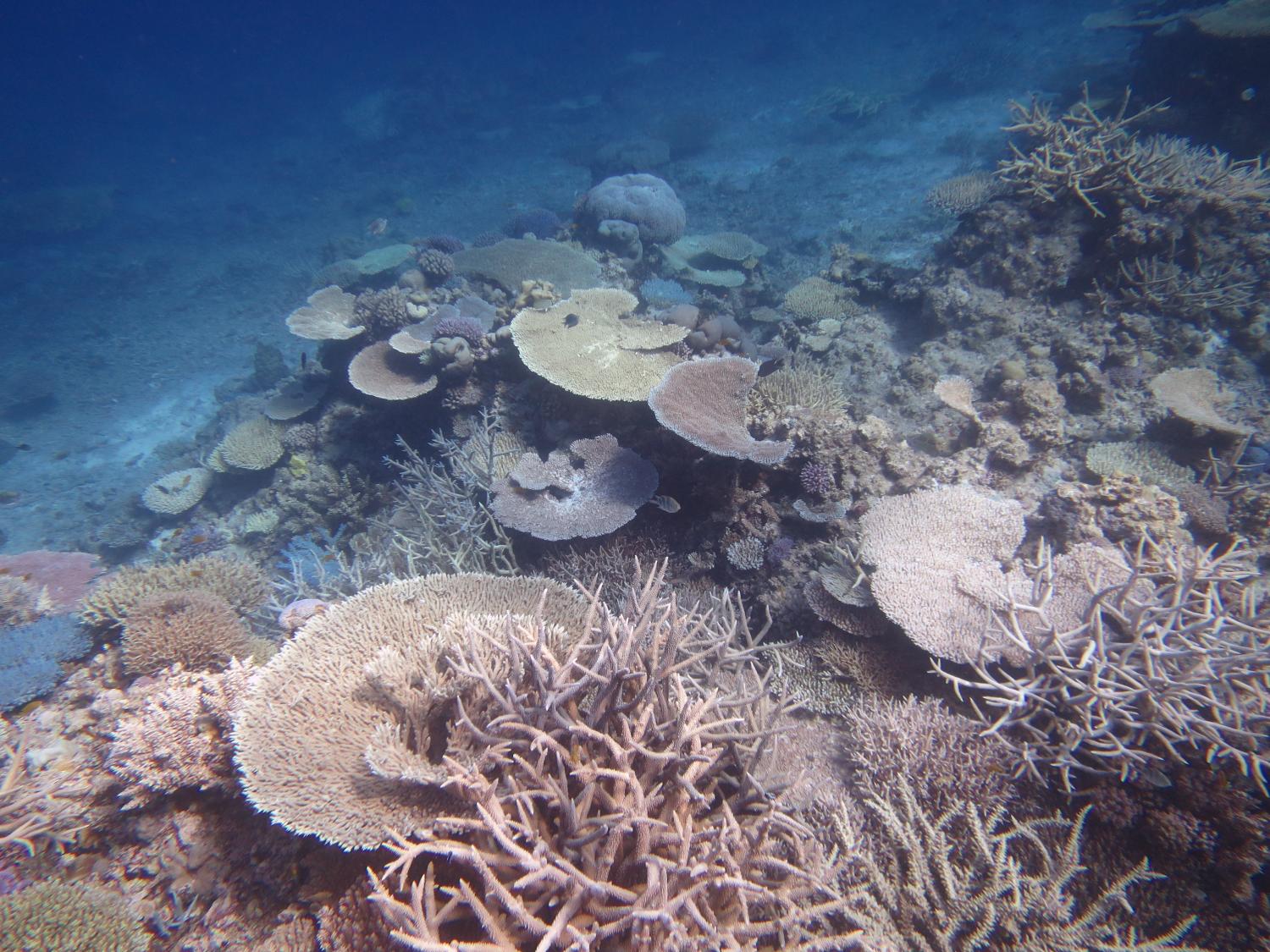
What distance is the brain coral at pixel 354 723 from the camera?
2115mm

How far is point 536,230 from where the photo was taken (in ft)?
38.9

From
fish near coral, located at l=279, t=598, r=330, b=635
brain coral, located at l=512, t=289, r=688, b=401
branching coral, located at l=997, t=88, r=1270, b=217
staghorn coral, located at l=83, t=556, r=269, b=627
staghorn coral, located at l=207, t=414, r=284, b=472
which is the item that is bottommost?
staghorn coral, located at l=207, t=414, r=284, b=472

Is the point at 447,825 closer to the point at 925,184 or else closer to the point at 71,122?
the point at 925,184

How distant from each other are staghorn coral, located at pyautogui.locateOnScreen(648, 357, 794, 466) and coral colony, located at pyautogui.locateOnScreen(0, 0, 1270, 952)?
30 mm

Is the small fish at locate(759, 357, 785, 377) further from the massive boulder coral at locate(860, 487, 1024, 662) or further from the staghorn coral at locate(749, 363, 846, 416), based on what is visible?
the massive boulder coral at locate(860, 487, 1024, 662)

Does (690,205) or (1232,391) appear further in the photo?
(690,205)

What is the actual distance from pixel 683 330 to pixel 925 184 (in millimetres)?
15229

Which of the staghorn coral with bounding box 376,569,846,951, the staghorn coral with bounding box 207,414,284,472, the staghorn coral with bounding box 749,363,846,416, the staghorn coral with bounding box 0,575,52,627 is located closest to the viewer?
the staghorn coral with bounding box 376,569,846,951

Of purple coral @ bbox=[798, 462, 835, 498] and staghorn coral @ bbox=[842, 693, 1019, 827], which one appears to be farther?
purple coral @ bbox=[798, 462, 835, 498]

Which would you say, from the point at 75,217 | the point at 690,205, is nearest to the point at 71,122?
the point at 75,217

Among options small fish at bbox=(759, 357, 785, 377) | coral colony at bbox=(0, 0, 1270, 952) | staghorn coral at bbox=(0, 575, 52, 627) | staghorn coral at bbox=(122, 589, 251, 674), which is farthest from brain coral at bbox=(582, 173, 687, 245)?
staghorn coral at bbox=(0, 575, 52, 627)

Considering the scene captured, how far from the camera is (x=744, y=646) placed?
375 cm

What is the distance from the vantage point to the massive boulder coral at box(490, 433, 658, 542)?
14.4ft

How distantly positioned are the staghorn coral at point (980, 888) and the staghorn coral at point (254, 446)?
9.64 metres
